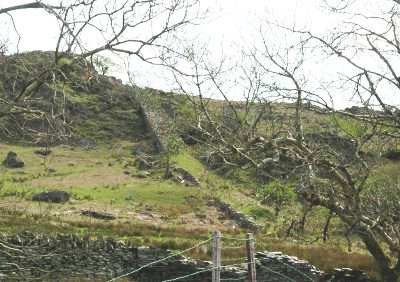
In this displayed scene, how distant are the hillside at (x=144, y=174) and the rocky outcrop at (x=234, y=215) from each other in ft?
0.28

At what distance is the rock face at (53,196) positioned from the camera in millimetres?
26688

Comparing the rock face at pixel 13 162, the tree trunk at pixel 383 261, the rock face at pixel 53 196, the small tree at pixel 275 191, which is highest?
the small tree at pixel 275 191

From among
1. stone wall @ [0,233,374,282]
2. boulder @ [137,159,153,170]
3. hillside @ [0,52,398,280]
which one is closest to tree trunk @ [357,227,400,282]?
hillside @ [0,52,398,280]

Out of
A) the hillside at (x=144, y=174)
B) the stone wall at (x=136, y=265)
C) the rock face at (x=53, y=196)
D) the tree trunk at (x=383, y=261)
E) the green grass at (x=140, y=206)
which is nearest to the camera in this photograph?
the hillside at (x=144, y=174)

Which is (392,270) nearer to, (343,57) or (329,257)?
(343,57)

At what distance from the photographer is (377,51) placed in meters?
8.67

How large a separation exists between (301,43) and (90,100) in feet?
175

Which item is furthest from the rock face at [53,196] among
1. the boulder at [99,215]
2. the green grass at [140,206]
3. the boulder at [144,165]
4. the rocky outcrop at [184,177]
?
the boulder at [144,165]

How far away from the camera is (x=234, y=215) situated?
2784 centimetres

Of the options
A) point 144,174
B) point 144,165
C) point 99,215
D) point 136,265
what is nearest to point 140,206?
point 99,215

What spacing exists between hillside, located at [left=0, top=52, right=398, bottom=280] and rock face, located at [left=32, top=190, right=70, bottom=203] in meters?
0.31

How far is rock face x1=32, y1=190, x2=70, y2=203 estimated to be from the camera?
2669 centimetres

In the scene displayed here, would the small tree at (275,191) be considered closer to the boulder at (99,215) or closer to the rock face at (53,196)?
the boulder at (99,215)

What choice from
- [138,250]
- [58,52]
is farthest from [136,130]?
[58,52]
